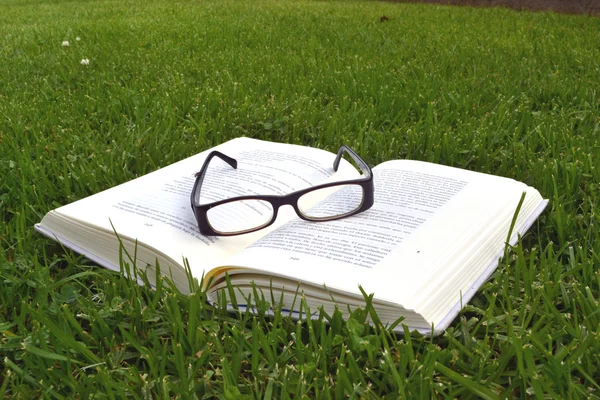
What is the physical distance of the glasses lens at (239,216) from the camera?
4.15 ft

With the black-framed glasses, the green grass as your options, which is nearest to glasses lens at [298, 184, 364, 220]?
the black-framed glasses

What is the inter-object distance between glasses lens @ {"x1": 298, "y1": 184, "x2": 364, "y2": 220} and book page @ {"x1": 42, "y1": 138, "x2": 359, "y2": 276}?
0.04 m

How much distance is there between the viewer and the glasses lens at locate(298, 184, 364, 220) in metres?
1.29

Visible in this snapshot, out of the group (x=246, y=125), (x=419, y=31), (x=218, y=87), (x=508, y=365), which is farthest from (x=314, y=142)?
(x=419, y=31)

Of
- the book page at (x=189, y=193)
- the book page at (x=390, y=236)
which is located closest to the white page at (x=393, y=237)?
the book page at (x=390, y=236)

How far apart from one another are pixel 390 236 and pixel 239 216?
347 millimetres

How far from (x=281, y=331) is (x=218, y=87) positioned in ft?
6.34

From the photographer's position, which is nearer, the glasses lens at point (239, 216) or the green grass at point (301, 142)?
the green grass at point (301, 142)

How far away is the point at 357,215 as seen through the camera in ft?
4.18

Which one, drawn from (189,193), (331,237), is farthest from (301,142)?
(331,237)

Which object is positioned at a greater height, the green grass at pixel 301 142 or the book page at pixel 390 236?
the book page at pixel 390 236

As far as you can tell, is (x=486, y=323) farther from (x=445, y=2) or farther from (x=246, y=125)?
(x=445, y=2)

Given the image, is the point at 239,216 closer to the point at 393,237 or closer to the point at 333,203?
the point at 333,203

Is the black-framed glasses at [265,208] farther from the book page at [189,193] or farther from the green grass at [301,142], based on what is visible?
the green grass at [301,142]
